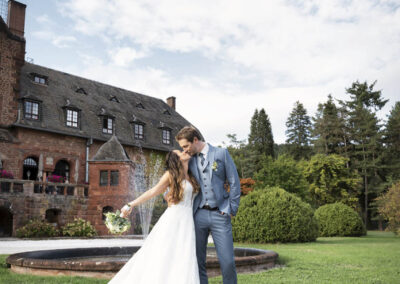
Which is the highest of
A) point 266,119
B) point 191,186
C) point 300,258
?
point 266,119

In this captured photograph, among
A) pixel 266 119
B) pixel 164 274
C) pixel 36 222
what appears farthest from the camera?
pixel 266 119

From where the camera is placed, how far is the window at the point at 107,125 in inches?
1173

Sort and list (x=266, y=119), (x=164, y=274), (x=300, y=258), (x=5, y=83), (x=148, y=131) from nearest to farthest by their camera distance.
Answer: (x=164, y=274), (x=300, y=258), (x=5, y=83), (x=148, y=131), (x=266, y=119)

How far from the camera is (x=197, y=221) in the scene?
435 centimetres

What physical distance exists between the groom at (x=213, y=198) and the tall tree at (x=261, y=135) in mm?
45238

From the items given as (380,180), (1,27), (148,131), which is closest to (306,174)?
(380,180)

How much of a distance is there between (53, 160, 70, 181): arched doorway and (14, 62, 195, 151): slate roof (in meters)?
2.55

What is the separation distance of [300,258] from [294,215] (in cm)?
519

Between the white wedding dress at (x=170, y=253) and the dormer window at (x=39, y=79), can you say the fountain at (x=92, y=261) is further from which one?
the dormer window at (x=39, y=79)

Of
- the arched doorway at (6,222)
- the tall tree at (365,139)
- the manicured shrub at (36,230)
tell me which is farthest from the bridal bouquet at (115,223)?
the tall tree at (365,139)

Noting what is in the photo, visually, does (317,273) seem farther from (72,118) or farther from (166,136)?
(166,136)

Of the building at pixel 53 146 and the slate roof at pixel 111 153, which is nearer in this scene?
the building at pixel 53 146

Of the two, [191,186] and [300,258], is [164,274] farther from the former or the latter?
[300,258]

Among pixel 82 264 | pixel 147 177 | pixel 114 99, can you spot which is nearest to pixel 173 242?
pixel 82 264
